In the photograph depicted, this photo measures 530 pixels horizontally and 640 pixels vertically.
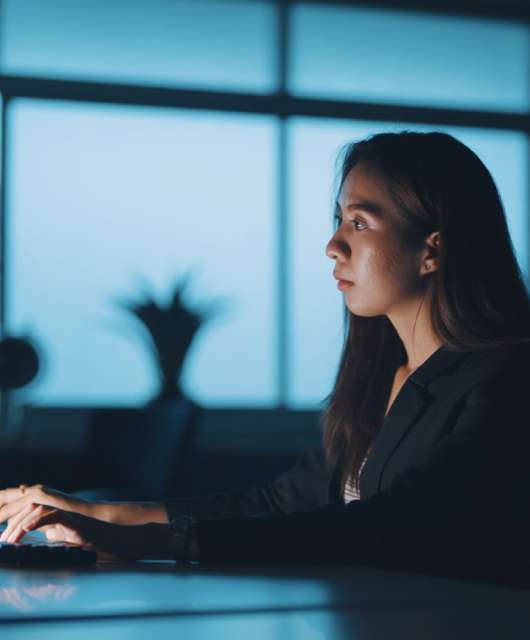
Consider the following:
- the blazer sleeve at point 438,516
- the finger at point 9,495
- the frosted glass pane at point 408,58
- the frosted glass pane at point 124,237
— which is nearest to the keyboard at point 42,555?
the blazer sleeve at point 438,516

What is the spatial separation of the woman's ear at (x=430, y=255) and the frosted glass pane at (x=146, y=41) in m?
4.19

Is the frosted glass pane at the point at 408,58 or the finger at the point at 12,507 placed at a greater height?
the frosted glass pane at the point at 408,58

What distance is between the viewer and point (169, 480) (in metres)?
3.23

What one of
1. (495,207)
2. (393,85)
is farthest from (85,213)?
(495,207)

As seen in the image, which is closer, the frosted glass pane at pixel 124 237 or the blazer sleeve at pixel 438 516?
the blazer sleeve at pixel 438 516

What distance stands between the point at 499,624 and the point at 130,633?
0.30 m

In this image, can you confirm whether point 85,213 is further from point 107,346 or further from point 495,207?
point 495,207

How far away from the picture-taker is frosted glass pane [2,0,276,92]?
5.78 metres

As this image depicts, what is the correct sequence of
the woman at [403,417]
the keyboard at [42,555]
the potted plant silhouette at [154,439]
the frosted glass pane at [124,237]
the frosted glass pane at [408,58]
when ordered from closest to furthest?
1. the keyboard at [42,555]
2. the woman at [403,417]
3. the potted plant silhouette at [154,439]
4. the frosted glass pane at [124,237]
5. the frosted glass pane at [408,58]

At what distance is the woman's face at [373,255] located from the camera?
1.99 meters

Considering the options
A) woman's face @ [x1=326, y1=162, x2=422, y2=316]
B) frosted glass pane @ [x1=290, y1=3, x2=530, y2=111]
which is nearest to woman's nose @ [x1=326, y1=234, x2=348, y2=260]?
woman's face @ [x1=326, y1=162, x2=422, y2=316]

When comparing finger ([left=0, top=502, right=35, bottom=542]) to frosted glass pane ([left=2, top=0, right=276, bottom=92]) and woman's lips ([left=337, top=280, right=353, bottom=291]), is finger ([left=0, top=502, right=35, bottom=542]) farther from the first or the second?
frosted glass pane ([left=2, top=0, right=276, bottom=92])

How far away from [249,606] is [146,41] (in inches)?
209

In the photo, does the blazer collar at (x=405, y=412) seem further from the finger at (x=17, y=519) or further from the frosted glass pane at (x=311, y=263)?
the frosted glass pane at (x=311, y=263)
